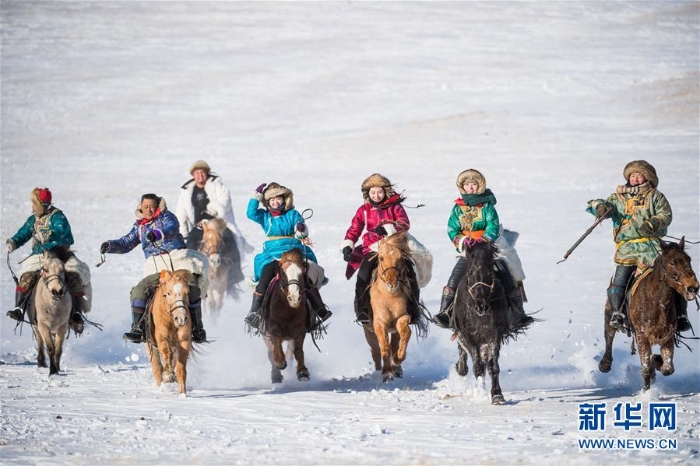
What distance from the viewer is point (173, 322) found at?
37.4 feet

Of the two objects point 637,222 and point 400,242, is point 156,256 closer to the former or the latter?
point 400,242

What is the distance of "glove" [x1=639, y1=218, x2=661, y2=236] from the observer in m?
11.4

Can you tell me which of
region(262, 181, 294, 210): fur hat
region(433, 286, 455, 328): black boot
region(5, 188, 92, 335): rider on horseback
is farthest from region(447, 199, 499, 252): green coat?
region(5, 188, 92, 335): rider on horseback

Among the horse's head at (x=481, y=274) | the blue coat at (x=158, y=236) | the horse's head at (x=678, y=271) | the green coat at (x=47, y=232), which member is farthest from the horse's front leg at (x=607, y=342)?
the green coat at (x=47, y=232)

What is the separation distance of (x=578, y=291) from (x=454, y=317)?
8.75 meters

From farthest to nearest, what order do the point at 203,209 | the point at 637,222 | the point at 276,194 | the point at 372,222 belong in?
1. the point at 203,209
2. the point at 372,222
3. the point at 276,194
4. the point at 637,222

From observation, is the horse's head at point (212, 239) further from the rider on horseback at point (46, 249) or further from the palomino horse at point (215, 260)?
→ the rider on horseback at point (46, 249)

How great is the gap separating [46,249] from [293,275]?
11.1 feet

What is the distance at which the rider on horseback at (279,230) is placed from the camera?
12.5m

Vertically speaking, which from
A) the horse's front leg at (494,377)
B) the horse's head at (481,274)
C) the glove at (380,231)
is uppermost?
the glove at (380,231)

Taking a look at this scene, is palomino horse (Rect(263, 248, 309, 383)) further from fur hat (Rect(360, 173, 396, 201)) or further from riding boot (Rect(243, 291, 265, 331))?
fur hat (Rect(360, 173, 396, 201))

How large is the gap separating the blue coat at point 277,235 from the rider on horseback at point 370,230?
0.55 meters

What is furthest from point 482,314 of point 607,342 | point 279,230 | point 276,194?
point 276,194

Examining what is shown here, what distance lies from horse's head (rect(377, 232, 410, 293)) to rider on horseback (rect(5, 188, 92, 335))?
145 inches
